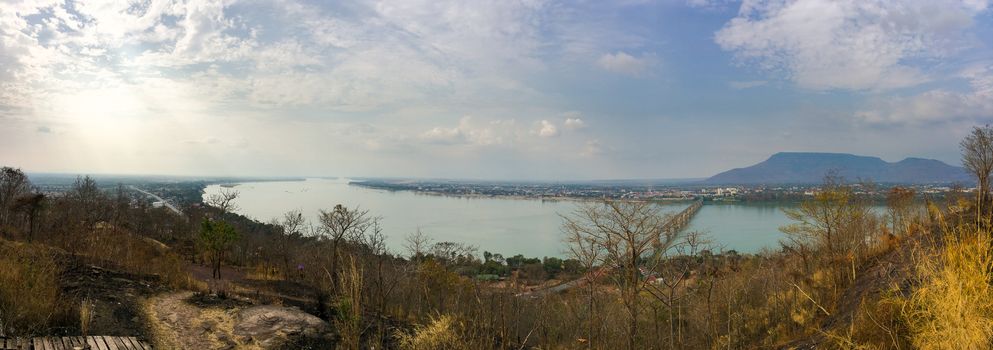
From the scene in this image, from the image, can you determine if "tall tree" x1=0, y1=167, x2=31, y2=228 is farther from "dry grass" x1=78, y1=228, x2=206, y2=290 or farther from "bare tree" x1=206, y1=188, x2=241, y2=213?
"dry grass" x1=78, y1=228, x2=206, y2=290

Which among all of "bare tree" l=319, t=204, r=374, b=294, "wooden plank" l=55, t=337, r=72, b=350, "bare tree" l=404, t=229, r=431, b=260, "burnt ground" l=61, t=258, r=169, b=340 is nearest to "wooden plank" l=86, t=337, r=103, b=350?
"wooden plank" l=55, t=337, r=72, b=350

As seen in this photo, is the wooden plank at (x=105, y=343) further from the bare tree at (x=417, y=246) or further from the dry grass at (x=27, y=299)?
the bare tree at (x=417, y=246)

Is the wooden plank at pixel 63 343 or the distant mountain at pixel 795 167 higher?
the distant mountain at pixel 795 167

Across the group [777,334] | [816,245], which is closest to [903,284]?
[777,334]

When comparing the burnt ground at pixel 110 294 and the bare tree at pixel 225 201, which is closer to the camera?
the burnt ground at pixel 110 294

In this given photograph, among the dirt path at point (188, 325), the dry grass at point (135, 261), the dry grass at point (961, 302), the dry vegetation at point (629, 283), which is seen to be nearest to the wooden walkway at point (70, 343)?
the dry vegetation at point (629, 283)
